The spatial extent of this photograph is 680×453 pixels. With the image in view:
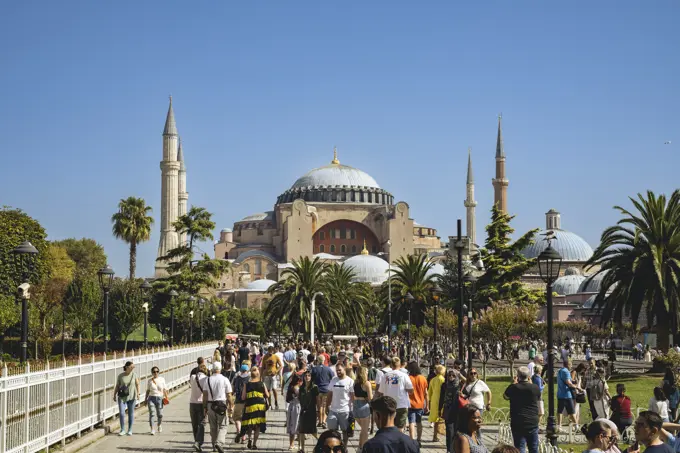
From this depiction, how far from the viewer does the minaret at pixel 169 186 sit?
84.9 meters

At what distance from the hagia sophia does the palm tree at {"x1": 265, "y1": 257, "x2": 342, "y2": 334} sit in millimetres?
35884

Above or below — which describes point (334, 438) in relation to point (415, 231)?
below

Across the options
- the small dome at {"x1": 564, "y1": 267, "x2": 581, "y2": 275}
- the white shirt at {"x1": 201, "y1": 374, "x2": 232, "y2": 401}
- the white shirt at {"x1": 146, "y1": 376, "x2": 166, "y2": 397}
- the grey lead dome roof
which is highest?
the grey lead dome roof

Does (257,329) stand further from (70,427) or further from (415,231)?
(70,427)

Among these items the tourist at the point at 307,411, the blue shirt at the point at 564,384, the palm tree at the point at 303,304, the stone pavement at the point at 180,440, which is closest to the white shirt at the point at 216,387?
the stone pavement at the point at 180,440

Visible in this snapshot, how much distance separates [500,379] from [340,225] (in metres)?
84.0

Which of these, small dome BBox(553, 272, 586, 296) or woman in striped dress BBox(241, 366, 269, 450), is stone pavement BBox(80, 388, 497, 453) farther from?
small dome BBox(553, 272, 586, 296)

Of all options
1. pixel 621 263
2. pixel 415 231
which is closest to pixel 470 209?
pixel 415 231

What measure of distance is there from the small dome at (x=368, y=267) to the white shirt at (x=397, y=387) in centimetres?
8352

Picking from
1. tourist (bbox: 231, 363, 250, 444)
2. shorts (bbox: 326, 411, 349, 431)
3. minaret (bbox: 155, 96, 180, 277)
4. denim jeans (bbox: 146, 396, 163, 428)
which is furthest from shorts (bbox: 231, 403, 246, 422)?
minaret (bbox: 155, 96, 180, 277)

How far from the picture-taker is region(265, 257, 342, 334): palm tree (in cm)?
5072

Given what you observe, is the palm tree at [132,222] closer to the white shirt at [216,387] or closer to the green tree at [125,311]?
the green tree at [125,311]

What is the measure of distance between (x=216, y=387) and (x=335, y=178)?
109m

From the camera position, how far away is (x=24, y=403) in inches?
453
